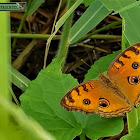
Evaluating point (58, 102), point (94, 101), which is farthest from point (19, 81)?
point (94, 101)

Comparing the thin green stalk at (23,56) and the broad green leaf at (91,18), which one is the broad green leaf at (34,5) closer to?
the thin green stalk at (23,56)

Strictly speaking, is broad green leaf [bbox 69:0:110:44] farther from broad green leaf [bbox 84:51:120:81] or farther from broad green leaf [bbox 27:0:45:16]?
broad green leaf [bbox 27:0:45:16]

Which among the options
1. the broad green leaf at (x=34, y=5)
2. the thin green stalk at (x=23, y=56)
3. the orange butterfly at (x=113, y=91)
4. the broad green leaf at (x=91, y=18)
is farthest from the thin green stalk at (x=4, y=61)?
the thin green stalk at (x=23, y=56)

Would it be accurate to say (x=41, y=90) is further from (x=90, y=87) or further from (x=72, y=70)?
(x=72, y=70)

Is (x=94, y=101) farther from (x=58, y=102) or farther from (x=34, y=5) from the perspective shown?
(x=34, y=5)

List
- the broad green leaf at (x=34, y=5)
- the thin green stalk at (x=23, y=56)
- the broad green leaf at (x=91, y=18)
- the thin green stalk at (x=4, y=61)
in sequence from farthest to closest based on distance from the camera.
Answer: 1. the thin green stalk at (x=23, y=56)
2. the broad green leaf at (x=34, y=5)
3. the broad green leaf at (x=91, y=18)
4. the thin green stalk at (x=4, y=61)

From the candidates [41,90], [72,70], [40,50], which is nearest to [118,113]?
[41,90]
